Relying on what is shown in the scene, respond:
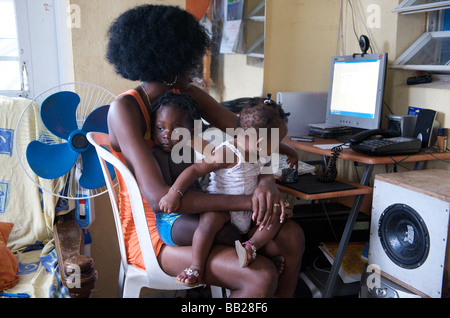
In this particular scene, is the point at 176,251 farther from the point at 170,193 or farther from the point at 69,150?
the point at 69,150

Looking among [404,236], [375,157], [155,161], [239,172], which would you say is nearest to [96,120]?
[155,161]

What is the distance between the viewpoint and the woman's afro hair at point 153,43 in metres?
1.50

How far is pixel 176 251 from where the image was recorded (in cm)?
137

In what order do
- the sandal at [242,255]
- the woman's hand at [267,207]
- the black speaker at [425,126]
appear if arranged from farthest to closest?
the black speaker at [425,126] < the woman's hand at [267,207] < the sandal at [242,255]

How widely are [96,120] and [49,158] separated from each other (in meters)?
0.25

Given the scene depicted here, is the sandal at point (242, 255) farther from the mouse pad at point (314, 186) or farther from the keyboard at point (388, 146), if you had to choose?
the keyboard at point (388, 146)

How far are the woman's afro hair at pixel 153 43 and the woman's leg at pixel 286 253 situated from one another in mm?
707

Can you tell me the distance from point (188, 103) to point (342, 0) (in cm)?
176

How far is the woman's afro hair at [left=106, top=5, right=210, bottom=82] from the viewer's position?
150 cm

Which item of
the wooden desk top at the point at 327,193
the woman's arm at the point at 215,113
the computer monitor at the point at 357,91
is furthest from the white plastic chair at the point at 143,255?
the computer monitor at the point at 357,91

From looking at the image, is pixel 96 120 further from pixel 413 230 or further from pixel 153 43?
pixel 413 230

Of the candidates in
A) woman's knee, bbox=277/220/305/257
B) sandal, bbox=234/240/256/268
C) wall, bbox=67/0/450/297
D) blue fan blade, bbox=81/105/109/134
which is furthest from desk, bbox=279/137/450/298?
blue fan blade, bbox=81/105/109/134

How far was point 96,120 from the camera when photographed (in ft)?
5.83

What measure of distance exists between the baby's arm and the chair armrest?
340 millimetres
